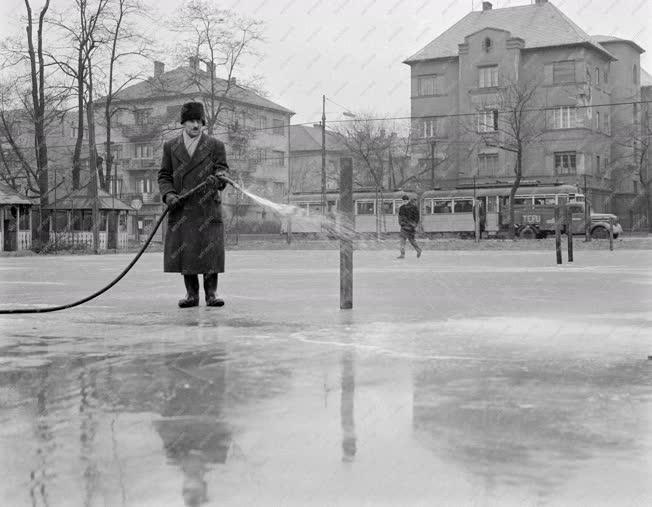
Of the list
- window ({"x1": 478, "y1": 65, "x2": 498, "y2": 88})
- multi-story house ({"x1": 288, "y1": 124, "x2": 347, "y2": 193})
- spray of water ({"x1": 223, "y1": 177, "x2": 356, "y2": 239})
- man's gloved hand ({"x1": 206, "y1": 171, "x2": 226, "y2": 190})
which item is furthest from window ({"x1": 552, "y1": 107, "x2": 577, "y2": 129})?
man's gloved hand ({"x1": 206, "y1": 171, "x2": 226, "y2": 190})

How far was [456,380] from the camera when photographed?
475 centimetres

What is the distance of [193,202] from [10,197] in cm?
2826

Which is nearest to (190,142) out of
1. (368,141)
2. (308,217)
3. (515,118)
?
(308,217)

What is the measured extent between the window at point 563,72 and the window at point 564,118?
201 cm

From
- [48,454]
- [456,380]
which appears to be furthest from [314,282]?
[48,454]

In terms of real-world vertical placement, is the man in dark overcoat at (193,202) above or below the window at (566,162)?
below

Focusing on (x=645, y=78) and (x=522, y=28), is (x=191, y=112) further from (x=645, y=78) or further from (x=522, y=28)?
(x=645, y=78)

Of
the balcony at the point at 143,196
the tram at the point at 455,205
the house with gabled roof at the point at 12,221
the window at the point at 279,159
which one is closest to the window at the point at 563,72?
the tram at the point at 455,205

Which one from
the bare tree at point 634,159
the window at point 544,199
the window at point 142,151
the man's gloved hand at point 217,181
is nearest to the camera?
the man's gloved hand at point 217,181

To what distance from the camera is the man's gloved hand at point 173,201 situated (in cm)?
883

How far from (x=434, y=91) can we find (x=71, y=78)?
3352 cm

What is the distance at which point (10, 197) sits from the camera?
3506 centimetres

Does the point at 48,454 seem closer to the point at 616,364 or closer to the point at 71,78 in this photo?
the point at 616,364

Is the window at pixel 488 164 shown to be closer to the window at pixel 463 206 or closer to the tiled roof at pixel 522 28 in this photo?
the tiled roof at pixel 522 28
